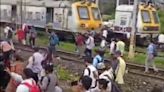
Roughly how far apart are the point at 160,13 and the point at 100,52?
32.5 m

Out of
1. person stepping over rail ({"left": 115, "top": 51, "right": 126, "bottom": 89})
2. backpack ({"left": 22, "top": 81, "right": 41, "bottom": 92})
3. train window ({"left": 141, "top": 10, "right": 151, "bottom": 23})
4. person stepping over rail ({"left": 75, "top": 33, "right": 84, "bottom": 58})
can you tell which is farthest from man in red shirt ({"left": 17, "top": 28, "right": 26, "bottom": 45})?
backpack ({"left": 22, "top": 81, "right": 41, "bottom": 92})

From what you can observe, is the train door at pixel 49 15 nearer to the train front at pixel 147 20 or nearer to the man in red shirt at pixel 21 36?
the man in red shirt at pixel 21 36

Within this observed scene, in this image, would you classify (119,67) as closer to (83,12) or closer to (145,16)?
(145,16)

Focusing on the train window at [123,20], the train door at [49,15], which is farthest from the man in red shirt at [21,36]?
the train window at [123,20]

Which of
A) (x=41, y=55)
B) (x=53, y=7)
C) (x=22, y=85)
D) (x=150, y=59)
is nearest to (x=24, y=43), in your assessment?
(x=53, y=7)

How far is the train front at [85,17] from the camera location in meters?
31.9

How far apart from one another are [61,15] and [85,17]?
5.63ft

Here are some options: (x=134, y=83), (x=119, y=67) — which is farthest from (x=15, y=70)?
(x=134, y=83)

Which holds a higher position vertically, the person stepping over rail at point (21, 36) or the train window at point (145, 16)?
the train window at point (145, 16)

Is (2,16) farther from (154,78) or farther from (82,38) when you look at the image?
(154,78)

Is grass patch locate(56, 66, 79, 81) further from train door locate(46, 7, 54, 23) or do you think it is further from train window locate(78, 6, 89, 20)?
train door locate(46, 7, 54, 23)

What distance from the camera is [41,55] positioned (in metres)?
12.8

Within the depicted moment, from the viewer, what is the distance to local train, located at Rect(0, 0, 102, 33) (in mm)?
32094

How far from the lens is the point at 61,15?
33031 millimetres
